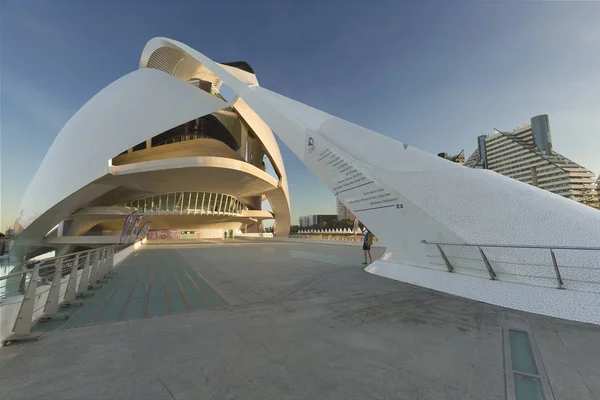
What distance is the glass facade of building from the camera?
33.2 m

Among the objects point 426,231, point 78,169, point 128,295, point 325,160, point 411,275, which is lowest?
point 128,295

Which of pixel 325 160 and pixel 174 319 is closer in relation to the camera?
pixel 174 319

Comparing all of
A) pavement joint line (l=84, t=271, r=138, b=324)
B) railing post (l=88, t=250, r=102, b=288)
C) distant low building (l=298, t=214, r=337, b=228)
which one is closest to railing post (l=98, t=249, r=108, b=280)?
railing post (l=88, t=250, r=102, b=288)

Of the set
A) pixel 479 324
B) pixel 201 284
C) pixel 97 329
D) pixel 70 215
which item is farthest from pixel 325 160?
pixel 70 215

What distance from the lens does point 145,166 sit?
26.3 metres

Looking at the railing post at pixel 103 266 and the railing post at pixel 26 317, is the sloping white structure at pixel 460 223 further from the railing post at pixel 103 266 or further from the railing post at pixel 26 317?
the railing post at pixel 103 266

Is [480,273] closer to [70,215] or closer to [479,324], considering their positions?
[479,324]

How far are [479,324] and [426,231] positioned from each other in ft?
8.51

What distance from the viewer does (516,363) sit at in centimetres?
247

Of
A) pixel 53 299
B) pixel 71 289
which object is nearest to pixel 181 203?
pixel 71 289

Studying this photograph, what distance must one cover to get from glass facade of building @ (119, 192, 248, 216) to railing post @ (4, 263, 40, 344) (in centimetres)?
3185

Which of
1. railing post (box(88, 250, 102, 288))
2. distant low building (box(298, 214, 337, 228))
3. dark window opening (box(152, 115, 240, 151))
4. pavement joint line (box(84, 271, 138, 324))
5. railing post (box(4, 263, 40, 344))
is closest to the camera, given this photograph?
railing post (box(4, 263, 40, 344))

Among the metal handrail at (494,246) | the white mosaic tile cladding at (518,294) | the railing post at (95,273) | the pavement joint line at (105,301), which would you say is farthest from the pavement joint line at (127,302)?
the metal handrail at (494,246)

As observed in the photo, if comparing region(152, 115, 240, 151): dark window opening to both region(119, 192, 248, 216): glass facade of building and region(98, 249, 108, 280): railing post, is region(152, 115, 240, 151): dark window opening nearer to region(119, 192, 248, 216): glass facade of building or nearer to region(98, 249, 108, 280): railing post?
region(119, 192, 248, 216): glass facade of building
